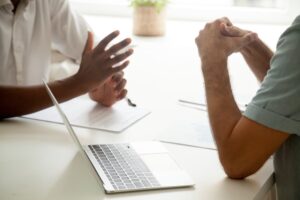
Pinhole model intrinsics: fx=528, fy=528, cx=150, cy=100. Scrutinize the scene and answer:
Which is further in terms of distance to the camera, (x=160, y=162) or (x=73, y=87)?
(x=73, y=87)

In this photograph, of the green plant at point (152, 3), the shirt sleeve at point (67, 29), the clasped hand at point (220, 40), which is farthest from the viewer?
the green plant at point (152, 3)

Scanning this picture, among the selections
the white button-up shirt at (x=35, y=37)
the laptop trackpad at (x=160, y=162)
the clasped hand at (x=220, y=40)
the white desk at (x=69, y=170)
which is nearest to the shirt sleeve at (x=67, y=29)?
the white button-up shirt at (x=35, y=37)

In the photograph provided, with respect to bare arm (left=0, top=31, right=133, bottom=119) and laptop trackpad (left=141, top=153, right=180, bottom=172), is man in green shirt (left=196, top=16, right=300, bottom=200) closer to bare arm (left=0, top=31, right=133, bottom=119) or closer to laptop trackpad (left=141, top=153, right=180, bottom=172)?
laptop trackpad (left=141, top=153, right=180, bottom=172)

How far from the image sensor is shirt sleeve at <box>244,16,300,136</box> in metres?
1.01

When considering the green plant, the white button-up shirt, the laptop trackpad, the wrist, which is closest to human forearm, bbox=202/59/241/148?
the laptop trackpad

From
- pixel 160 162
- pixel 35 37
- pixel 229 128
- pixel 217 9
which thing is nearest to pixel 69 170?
pixel 160 162

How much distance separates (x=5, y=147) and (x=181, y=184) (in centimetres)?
43

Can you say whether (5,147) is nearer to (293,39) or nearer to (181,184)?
(181,184)

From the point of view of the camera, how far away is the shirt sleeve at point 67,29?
1.77 metres

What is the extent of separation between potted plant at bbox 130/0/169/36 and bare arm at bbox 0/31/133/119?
1.05 meters

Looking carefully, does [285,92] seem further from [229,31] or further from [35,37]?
[35,37]

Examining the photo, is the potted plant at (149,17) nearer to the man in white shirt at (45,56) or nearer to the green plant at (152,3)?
the green plant at (152,3)

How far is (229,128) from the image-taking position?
3.59 ft

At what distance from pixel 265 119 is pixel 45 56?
3.15 ft
